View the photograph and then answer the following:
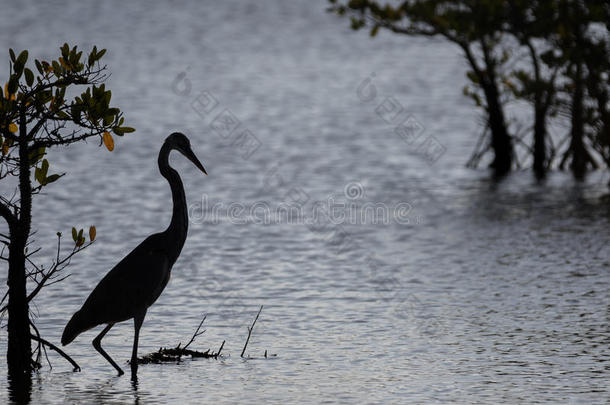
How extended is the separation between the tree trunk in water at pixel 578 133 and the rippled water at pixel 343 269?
394 mm

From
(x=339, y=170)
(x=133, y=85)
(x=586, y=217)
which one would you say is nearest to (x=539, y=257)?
(x=586, y=217)

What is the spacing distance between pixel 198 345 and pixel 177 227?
4.54 feet

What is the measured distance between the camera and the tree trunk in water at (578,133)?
62.3 feet

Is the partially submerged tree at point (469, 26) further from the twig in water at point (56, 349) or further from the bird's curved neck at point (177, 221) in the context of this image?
the twig in water at point (56, 349)

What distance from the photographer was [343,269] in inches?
518

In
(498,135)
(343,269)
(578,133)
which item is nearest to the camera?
(343,269)

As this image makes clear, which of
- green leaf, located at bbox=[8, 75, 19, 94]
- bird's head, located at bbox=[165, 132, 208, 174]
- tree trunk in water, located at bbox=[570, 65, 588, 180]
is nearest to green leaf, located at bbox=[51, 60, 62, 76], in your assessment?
green leaf, located at bbox=[8, 75, 19, 94]

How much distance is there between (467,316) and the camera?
1083 cm

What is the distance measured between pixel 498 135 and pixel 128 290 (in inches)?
508

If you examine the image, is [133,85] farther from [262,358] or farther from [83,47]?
[262,358]

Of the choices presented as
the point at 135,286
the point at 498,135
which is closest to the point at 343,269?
the point at 135,286

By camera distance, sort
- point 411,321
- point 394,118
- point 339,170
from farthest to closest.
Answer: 1. point 394,118
2. point 339,170
3. point 411,321

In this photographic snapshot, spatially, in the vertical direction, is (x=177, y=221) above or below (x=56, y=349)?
above

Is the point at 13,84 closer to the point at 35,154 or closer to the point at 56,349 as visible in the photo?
the point at 35,154
